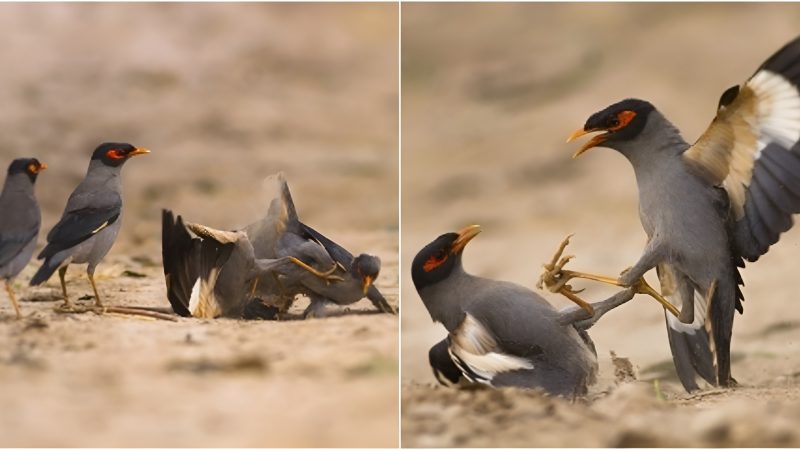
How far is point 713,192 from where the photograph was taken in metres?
3.64

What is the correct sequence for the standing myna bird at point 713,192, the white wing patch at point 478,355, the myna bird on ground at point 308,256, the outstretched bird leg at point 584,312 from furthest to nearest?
1. the myna bird on ground at point 308,256
2. the outstretched bird leg at point 584,312
3. the standing myna bird at point 713,192
4. the white wing patch at point 478,355

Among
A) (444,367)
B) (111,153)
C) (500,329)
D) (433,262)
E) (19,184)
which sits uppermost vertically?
(111,153)

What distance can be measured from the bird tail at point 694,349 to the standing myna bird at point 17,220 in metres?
2.37

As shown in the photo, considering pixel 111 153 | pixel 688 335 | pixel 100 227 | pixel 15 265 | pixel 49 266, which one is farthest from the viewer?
pixel 111 153

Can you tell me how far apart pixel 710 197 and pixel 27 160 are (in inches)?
103

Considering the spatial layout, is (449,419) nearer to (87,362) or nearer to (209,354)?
(209,354)

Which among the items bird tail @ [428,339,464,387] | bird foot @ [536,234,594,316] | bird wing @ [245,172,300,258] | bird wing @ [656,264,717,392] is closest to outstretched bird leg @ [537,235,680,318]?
bird foot @ [536,234,594,316]

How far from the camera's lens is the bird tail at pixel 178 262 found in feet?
14.3

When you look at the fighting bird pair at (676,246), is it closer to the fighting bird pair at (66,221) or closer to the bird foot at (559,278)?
the bird foot at (559,278)

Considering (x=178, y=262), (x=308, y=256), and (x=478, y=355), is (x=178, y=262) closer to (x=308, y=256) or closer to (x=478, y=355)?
(x=308, y=256)

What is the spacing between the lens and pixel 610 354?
4.25 meters

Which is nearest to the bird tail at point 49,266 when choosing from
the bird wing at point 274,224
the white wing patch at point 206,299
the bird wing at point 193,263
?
the bird wing at point 193,263

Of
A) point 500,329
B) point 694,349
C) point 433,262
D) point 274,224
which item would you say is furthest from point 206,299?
point 694,349

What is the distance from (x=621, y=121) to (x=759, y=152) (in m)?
0.46
